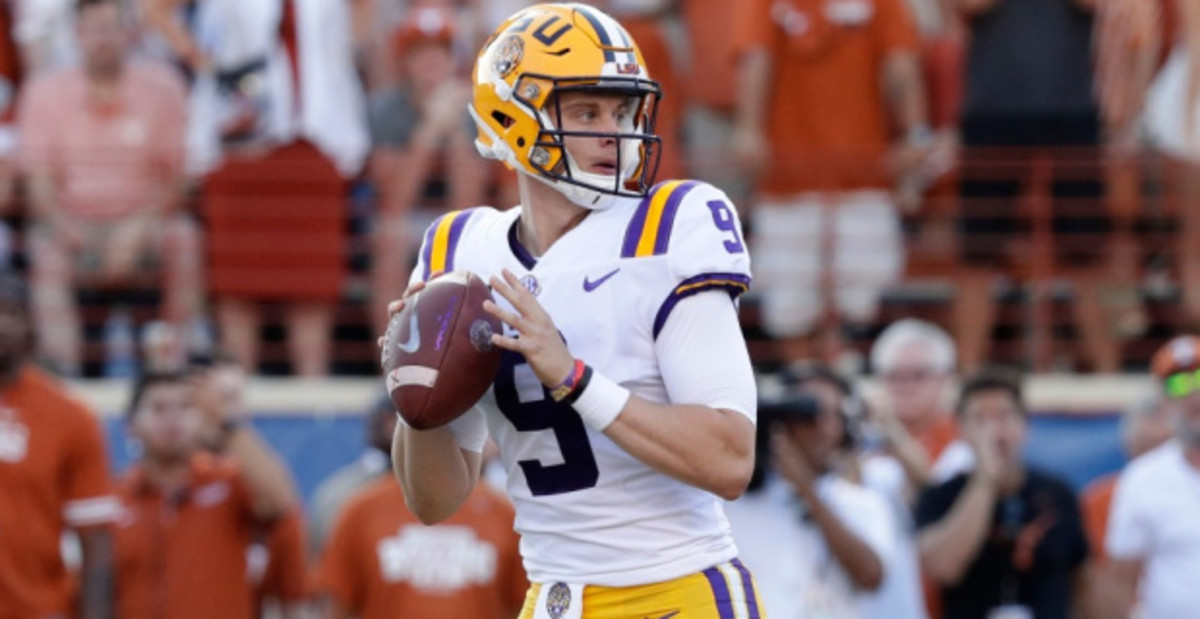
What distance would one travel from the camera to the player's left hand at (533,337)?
13.1 ft

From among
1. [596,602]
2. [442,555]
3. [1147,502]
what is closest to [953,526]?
[1147,502]

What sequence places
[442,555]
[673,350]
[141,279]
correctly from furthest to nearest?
[141,279] < [442,555] < [673,350]

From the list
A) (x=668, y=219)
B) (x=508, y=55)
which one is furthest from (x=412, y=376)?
(x=508, y=55)

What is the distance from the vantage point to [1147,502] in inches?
301

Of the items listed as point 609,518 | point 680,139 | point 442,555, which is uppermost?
point 609,518

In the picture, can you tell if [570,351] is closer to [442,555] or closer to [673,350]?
[673,350]

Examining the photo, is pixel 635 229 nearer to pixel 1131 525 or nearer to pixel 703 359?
pixel 703 359

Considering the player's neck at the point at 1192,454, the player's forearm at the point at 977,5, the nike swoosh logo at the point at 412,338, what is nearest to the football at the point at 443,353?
the nike swoosh logo at the point at 412,338

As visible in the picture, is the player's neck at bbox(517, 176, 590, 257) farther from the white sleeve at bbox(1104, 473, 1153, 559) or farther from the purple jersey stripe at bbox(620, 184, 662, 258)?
the white sleeve at bbox(1104, 473, 1153, 559)

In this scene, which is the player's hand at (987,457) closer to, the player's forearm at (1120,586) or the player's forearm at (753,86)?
the player's forearm at (1120,586)

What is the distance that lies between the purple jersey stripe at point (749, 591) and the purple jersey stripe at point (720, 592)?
0.15 feet

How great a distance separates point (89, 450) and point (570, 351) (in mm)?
3654

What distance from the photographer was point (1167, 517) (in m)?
7.60

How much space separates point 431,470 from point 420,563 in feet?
10.3
